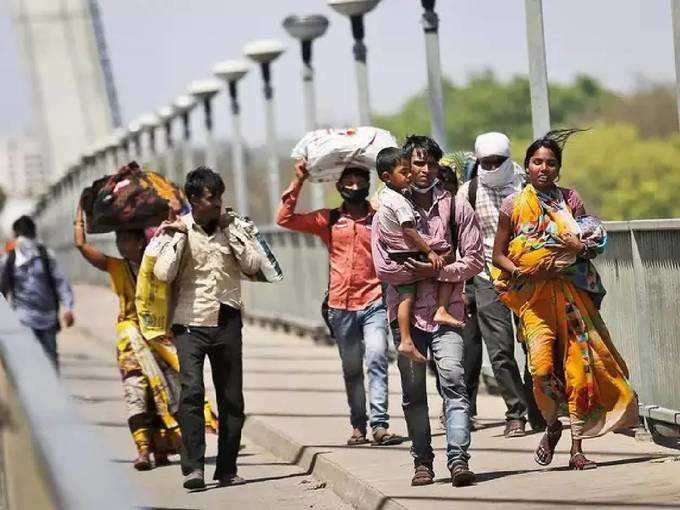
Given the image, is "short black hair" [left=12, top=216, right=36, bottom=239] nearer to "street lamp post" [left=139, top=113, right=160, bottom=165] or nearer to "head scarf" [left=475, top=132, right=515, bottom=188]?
"head scarf" [left=475, top=132, right=515, bottom=188]

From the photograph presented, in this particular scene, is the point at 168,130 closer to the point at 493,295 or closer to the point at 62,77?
the point at 493,295

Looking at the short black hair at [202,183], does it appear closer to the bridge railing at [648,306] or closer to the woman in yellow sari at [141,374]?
the woman in yellow sari at [141,374]

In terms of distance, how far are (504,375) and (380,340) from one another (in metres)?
0.75

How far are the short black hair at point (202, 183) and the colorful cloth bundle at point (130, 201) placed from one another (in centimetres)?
157

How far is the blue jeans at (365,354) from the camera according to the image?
1201 cm

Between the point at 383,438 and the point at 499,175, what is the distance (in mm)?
1654

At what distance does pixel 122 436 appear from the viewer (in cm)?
1508

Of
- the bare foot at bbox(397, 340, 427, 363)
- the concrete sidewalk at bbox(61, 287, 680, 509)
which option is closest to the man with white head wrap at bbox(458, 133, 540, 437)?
the concrete sidewalk at bbox(61, 287, 680, 509)

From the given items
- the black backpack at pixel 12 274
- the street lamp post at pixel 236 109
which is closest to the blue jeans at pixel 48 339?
the black backpack at pixel 12 274

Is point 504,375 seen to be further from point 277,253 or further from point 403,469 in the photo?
point 277,253

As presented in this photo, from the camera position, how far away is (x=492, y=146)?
11625mm

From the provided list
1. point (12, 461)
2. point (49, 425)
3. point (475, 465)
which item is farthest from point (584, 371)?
point (49, 425)

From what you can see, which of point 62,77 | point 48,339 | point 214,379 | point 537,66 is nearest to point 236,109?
point 48,339

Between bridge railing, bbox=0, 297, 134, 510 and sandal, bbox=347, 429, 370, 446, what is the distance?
5123 millimetres
